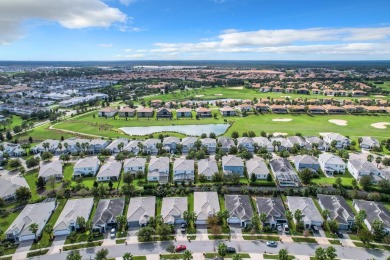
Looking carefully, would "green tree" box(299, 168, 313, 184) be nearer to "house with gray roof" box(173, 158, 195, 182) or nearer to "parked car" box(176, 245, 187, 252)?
"house with gray roof" box(173, 158, 195, 182)

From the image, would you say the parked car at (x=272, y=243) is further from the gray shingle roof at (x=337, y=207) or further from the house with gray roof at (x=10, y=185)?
the house with gray roof at (x=10, y=185)

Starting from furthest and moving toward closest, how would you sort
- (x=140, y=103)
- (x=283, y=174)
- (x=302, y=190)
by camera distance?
(x=140, y=103), (x=283, y=174), (x=302, y=190)

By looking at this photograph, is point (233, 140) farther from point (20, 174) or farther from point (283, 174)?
point (20, 174)

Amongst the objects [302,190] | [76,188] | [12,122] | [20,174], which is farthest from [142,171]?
[12,122]

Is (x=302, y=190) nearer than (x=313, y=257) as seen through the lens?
No

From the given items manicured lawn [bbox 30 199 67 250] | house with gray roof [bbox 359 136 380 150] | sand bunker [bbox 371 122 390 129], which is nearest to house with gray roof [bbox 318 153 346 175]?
house with gray roof [bbox 359 136 380 150]

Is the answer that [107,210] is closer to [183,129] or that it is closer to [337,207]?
[337,207]

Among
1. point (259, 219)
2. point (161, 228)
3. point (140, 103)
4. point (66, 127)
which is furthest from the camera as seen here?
point (140, 103)

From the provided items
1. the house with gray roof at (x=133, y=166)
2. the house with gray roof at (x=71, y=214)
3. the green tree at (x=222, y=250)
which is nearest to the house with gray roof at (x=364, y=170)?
the green tree at (x=222, y=250)
